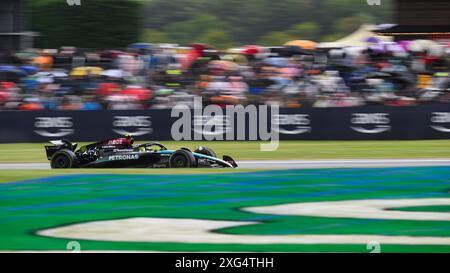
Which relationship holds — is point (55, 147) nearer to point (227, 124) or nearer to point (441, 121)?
point (227, 124)

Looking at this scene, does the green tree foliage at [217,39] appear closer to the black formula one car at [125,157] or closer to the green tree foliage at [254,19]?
the green tree foliage at [254,19]

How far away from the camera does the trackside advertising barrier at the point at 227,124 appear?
19.4 metres

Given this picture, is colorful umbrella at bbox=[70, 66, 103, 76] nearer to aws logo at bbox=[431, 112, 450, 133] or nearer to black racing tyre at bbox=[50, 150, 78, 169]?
black racing tyre at bbox=[50, 150, 78, 169]

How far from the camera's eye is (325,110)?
19672 millimetres

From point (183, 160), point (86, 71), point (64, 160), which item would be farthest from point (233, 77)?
point (183, 160)

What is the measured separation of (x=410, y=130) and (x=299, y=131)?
8.47ft

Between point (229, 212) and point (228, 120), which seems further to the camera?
point (228, 120)

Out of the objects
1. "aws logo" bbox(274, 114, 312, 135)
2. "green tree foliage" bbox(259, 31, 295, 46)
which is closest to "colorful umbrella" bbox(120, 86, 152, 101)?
"aws logo" bbox(274, 114, 312, 135)

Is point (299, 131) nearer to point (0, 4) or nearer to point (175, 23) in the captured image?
point (0, 4)

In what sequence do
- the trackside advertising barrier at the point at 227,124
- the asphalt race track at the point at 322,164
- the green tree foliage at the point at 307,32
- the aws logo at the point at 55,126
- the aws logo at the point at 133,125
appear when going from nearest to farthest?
1. the asphalt race track at the point at 322,164
2. the trackside advertising barrier at the point at 227,124
3. the aws logo at the point at 133,125
4. the aws logo at the point at 55,126
5. the green tree foliage at the point at 307,32

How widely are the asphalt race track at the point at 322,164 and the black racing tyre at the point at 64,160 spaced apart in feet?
2.01

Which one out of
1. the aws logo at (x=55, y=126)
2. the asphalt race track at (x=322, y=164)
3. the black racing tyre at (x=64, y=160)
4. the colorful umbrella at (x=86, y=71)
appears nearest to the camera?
the black racing tyre at (x=64, y=160)

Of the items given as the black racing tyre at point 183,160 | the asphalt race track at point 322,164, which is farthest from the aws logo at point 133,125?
the black racing tyre at point 183,160
